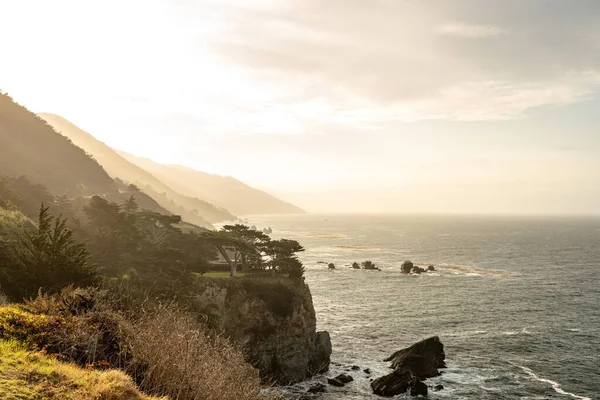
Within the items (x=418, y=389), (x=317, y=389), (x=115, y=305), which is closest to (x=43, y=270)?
(x=115, y=305)

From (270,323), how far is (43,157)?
112 metres

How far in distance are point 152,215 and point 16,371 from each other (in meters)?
51.2

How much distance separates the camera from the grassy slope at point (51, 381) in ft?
32.2

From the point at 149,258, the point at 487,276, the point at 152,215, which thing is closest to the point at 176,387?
the point at 149,258

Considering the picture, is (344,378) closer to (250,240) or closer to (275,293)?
(275,293)

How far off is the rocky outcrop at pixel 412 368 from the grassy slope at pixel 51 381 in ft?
122

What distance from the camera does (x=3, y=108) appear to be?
4855 inches

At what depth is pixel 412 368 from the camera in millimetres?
45656

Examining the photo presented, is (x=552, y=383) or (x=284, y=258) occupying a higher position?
(x=284, y=258)

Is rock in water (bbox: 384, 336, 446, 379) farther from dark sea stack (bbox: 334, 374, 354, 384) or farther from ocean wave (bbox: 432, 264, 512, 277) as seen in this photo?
ocean wave (bbox: 432, 264, 512, 277)

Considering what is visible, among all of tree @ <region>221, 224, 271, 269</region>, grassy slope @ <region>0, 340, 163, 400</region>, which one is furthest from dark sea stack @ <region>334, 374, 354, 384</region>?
grassy slope @ <region>0, 340, 163, 400</region>

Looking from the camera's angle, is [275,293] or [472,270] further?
[472,270]

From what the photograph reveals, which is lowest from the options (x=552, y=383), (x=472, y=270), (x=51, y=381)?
(x=552, y=383)

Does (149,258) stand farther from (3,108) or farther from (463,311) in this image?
(3,108)
